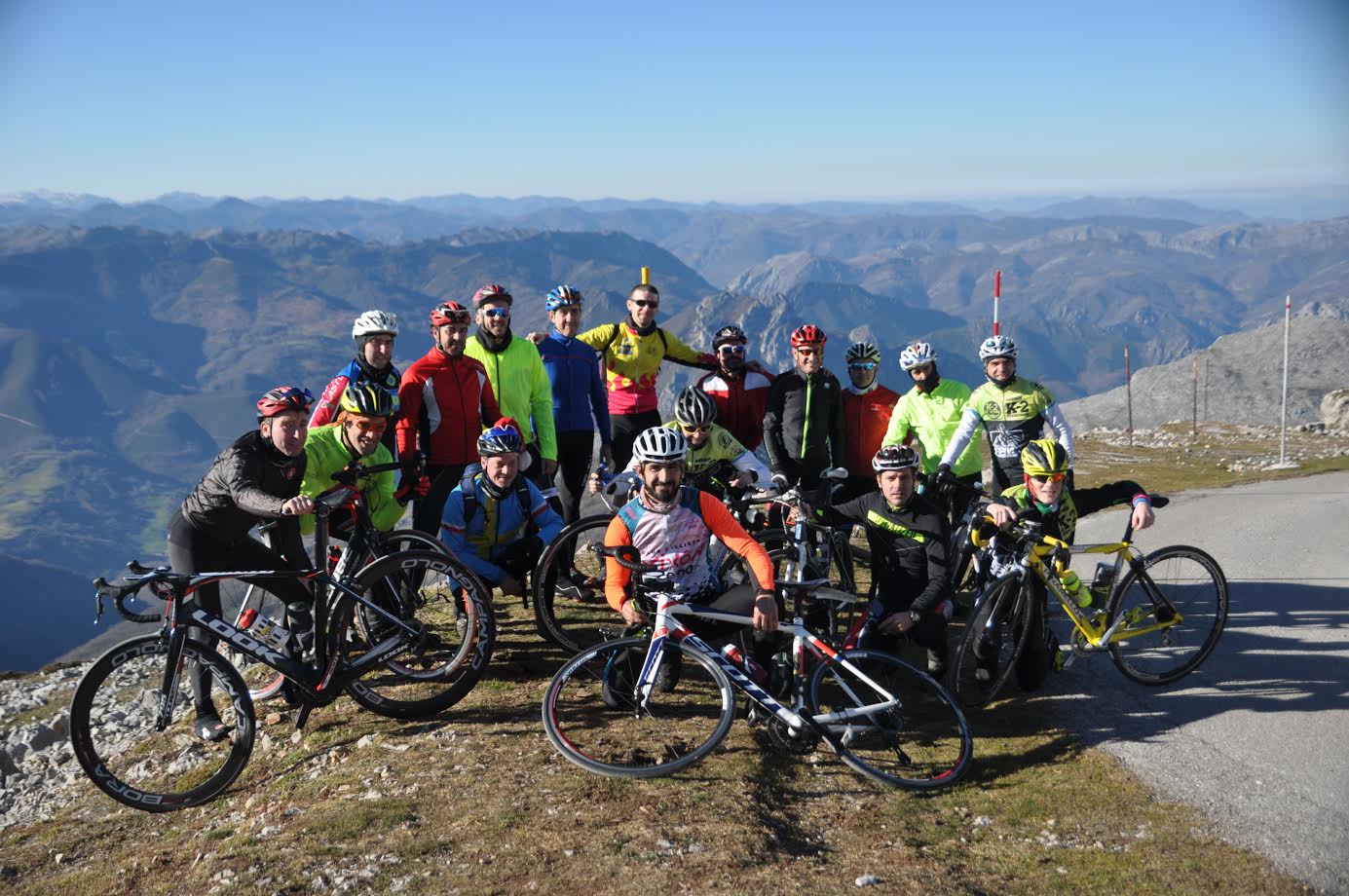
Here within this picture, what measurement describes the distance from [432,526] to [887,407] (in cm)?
585

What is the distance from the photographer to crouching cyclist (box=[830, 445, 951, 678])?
8.92 metres

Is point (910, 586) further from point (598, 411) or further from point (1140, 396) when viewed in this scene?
point (1140, 396)

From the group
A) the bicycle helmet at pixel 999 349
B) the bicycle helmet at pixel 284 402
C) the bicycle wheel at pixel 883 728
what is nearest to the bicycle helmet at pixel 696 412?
the bicycle wheel at pixel 883 728

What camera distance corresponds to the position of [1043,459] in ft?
29.7

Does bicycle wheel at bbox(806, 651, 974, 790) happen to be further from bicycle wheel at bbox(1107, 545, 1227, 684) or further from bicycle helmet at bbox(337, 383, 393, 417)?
bicycle helmet at bbox(337, 383, 393, 417)

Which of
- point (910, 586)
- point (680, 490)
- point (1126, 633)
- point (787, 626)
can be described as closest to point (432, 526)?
point (680, 490)

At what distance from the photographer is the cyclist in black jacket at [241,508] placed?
7859mm

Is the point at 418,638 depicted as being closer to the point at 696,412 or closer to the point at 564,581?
the point at 564,581

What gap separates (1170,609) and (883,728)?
3.59 meters

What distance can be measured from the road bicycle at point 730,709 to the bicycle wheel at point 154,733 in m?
2.57

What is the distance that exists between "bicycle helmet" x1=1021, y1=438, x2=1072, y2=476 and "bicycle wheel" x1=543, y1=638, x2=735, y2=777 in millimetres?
3705

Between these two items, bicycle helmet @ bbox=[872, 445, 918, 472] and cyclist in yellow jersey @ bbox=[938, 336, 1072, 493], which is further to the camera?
cyclist in yellow jersey @ bbox=[938, 336, 1072, 493]

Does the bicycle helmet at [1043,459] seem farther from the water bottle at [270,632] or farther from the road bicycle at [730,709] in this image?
the water bottle at [270,632]

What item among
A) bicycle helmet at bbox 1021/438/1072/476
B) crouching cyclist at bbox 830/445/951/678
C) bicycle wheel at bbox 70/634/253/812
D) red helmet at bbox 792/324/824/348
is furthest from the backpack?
bicycle helmet at bbox 1021/438/1072/476
